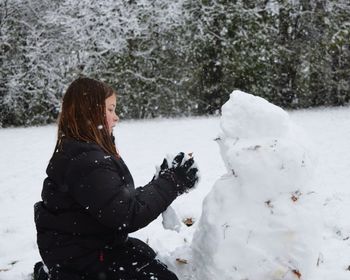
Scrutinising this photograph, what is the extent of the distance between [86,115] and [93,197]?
1.33 feet

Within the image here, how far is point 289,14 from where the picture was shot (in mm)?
11281

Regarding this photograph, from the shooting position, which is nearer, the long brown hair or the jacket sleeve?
the jacket sleeve

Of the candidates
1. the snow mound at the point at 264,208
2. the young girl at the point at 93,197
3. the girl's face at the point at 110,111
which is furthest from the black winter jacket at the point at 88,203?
the snow mound at the point at 264,208

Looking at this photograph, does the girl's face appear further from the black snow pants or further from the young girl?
the black snow pants

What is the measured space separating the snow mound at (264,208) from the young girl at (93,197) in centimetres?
24

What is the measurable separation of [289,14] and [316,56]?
1.16 metres

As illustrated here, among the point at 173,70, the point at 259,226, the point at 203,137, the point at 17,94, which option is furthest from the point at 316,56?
the point at 259,226

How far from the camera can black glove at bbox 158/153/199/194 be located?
7.65 feet

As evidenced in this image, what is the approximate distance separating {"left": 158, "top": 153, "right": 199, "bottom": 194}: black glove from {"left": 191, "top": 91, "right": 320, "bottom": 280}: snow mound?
0.20 m

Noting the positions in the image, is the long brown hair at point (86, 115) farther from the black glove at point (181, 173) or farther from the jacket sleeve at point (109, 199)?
the black glove at point (181, 173)

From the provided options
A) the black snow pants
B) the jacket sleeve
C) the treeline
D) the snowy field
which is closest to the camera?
the jacket sleeve

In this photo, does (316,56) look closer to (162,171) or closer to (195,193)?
(195,193)

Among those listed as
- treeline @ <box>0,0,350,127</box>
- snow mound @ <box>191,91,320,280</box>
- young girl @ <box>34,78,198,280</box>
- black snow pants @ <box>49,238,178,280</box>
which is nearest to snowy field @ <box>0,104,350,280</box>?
snow mound @ <box>191,91,320,280</box>

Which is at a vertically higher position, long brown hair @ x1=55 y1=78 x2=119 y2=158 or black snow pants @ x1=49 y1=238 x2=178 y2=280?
long brown hair @ x1=55 y1=78 x2=119 y2=158
